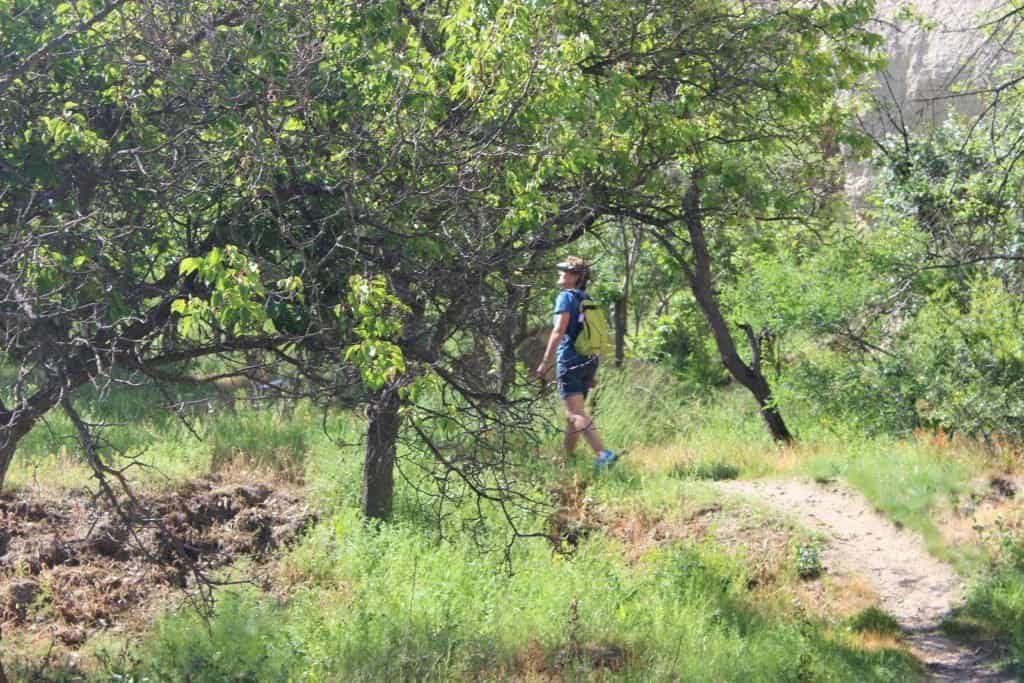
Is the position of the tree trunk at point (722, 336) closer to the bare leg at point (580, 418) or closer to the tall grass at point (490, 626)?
the bare leg at point (580, 418)

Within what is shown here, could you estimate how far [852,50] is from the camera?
984cm

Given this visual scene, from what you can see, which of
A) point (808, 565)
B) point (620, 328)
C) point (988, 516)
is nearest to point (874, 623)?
point (808, 565)

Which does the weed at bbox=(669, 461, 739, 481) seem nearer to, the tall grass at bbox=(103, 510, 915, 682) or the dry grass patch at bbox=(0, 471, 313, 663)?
the tall grass at bbox=(103, 510, 915, 682)

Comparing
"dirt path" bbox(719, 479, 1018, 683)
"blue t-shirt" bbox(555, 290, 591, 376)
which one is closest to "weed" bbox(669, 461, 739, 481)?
"dirt path" bbox(719, 479, 1018, 683)

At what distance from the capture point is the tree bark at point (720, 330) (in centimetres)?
1120

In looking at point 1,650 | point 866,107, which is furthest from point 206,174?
point 866,107

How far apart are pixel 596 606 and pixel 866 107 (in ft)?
38.4

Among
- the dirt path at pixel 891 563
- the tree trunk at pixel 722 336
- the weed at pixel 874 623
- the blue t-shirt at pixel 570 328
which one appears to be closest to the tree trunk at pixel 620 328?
the tree trunk at pixel 722 336

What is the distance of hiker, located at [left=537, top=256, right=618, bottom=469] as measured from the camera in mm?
9195

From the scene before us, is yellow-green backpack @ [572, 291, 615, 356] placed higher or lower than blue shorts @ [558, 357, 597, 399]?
higher

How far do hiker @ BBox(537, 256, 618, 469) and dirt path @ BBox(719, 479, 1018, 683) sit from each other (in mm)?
1721

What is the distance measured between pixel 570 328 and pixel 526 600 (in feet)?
8.36

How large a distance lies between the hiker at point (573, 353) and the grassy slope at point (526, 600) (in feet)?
2.38

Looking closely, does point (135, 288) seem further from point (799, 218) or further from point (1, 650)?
point (799, 218)
